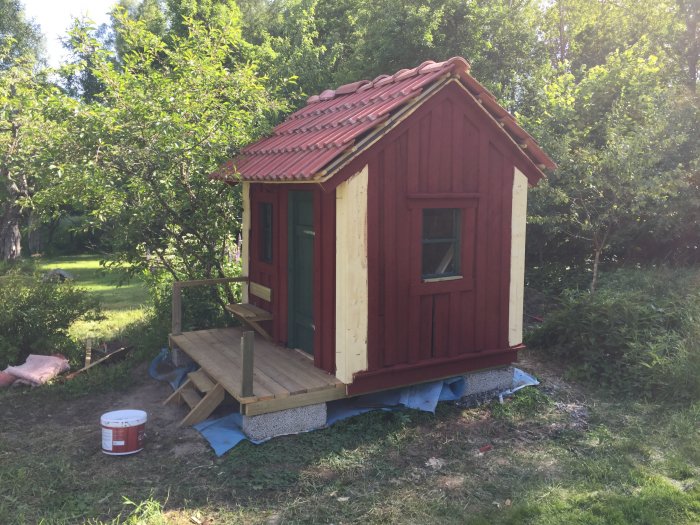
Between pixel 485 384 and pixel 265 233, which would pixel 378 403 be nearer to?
pixel 485 384

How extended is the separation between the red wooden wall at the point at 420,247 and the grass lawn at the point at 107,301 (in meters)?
4.08

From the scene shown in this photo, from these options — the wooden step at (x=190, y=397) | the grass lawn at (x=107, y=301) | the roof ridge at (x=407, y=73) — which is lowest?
the grass lawn at (x=107, y=301)

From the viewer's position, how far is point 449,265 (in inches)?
265

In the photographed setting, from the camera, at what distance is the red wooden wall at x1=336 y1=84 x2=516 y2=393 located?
6070mm

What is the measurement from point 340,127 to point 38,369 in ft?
16.1

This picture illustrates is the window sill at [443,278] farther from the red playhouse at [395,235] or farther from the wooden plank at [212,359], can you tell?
the wooden plank at [212,359]

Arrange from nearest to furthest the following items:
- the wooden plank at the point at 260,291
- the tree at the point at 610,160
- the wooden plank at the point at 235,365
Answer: the wooden plank at the point at 235,365 < the wooden plank at the point at 260,291 < the tree at the point at 610,160

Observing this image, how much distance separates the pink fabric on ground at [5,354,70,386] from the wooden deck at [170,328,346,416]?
1.46 meters

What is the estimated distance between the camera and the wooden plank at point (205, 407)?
6.16 meters

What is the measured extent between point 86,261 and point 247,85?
55.6ft

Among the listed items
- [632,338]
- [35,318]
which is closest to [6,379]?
[35,318]

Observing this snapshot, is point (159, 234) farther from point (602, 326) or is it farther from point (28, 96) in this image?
A: point (602, 326)

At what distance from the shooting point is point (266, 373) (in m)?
6.36

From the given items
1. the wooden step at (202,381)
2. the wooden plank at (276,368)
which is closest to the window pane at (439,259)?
the wooden plank at (276,368)
